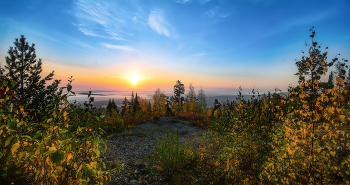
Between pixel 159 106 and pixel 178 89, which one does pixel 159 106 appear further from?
pixel 178 89

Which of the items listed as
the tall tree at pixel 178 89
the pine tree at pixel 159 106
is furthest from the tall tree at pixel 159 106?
the tall tree at pixel 178 89

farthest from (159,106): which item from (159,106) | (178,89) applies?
(178,89)

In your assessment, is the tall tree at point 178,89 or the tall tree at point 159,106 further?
the tall tree at point 178,89

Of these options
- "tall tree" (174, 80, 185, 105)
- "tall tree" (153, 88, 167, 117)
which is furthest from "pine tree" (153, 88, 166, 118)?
"tall tree" (174, 80, 185, 105)

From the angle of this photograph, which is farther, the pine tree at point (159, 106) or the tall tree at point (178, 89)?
the tall tree at point (178, 89)

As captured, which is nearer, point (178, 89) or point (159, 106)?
point (159, 106)

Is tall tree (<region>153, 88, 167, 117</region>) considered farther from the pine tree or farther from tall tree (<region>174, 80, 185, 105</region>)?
tall tree (<region>174, 80, 185, 105</region>)

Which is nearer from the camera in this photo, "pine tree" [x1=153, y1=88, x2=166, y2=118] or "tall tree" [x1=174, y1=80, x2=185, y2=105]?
"pine tree" [x1=153, y1=88, x2=166, y2=118]

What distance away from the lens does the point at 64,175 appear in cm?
191

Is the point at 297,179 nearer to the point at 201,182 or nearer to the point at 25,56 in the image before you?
the point at 201,182

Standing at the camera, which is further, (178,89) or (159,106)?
(178,89)

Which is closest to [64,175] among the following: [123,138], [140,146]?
[140,146]

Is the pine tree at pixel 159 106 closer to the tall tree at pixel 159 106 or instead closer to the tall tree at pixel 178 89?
the tall tree at pixel 159 106

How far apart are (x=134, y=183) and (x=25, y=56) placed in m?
15.5
